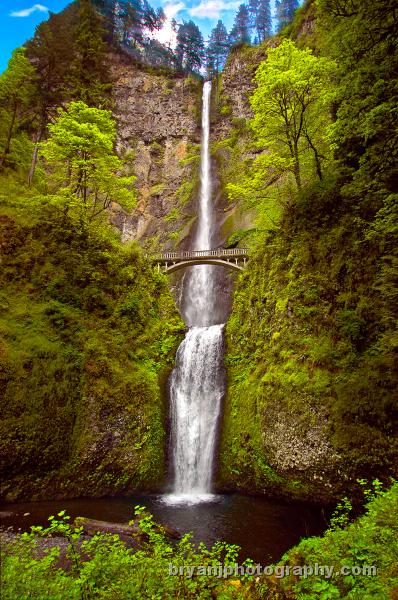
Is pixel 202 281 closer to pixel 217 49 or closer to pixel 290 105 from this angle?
pixel 290 105

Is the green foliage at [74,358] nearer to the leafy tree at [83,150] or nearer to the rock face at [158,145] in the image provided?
the leafy tree at [83,150]

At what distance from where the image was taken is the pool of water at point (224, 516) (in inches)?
331

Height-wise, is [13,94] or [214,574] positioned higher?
[13,94]

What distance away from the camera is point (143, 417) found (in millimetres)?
13109

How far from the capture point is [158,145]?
45.1 meters

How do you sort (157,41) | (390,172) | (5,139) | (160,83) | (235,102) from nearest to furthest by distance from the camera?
1. (390,172)
2. (5,139)
3. (235,102)
4. (160,83)
5. (157,41)

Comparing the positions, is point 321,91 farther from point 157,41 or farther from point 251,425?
point 157,41

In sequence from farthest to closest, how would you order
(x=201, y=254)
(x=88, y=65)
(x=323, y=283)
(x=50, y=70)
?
(x=201, y=254) → (x=88, y=65) → (x=50, y=70) → (x=323, y=283)

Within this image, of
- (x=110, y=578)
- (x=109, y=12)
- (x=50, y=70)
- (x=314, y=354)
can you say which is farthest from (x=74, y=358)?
(x=109, y=12)

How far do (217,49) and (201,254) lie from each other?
49904mm

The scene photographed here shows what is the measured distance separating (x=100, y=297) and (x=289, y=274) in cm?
825

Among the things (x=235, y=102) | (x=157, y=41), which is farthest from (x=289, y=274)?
(x=157, y=41)

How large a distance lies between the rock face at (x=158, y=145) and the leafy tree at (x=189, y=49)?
7293mm

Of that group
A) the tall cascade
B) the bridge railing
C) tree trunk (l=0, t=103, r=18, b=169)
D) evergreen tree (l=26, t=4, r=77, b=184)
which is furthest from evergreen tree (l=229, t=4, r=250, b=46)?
the tall cascade
